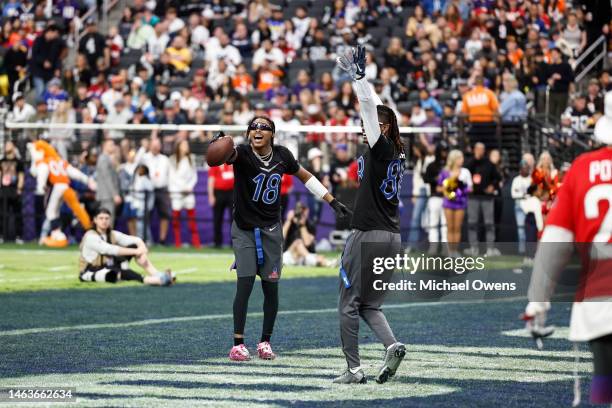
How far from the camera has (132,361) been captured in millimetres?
9906

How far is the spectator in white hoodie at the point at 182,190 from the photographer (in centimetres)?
2489

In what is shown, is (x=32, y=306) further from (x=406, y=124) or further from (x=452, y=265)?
(x=406, y=124)

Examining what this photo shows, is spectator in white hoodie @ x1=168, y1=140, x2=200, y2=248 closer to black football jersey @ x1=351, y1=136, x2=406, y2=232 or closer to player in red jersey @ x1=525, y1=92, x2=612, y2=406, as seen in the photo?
black football jersey @ x1=351, y1=136, x2=406, y2=232

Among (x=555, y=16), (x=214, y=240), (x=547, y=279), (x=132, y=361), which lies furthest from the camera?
(x=555, y=16)

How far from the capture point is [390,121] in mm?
8867

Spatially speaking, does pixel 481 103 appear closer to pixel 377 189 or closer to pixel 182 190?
pixel 182 190

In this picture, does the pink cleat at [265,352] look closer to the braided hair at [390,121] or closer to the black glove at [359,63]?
the braided hair at [390,121]

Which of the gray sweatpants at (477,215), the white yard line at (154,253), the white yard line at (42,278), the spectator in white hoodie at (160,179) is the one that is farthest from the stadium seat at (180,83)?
the white yard line at (42,278)

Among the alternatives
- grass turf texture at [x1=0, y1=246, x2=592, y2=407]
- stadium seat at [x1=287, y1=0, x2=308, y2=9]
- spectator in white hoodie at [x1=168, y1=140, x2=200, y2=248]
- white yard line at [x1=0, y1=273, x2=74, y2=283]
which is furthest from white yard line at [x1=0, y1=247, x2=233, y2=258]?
stadium seat at [x1=287, y1=0, x2=308, y2=9]

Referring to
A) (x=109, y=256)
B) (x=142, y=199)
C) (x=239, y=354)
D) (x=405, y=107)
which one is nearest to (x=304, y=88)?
(x=405, y=107)

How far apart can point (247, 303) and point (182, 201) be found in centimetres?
1497

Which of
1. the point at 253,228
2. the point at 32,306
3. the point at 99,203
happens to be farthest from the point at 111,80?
the point at 253,228

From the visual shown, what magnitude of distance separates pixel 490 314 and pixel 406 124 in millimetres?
10175

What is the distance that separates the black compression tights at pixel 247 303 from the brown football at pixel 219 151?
100cm
